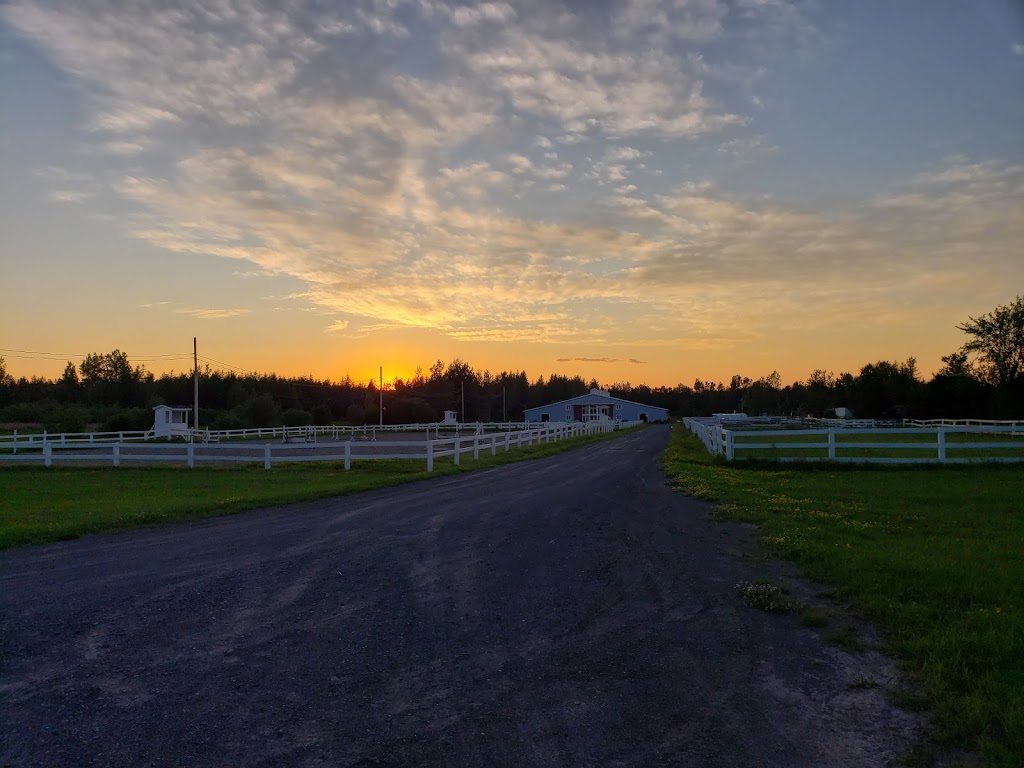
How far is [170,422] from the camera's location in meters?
46.6

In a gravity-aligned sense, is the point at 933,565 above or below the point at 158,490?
above

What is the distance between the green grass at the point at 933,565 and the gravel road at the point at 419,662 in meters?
0.43

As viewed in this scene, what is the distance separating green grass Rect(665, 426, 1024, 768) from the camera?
4.22 metres

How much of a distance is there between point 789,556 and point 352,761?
6.12 metres

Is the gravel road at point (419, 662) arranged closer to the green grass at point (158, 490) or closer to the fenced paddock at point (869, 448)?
the green grass at point (158, 490)

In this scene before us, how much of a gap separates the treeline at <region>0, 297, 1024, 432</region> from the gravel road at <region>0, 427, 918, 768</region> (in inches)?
1875

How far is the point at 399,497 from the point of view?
14906 mm

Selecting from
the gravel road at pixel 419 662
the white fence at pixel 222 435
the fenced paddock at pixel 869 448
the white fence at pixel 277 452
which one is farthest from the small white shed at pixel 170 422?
the gravel road at pixel 419 662

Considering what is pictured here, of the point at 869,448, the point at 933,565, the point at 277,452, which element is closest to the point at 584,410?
the point at 277,452

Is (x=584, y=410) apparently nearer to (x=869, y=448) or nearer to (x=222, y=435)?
(x=222, y=435)

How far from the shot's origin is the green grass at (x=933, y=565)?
4.22 metres

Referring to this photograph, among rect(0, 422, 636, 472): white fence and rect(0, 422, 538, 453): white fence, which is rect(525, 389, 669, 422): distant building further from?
rect(0, 422, 636, 472): white fence

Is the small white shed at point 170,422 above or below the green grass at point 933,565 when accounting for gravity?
above

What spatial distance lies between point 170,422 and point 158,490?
32.4m
